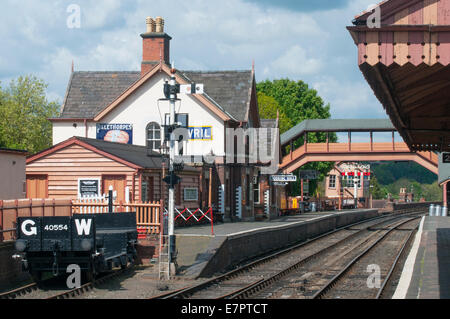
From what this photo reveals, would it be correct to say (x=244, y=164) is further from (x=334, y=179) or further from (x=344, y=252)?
(x=334, y=179)

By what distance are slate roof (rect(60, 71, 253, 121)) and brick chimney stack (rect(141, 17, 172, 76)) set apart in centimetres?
149

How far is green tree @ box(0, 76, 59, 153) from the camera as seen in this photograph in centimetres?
5784

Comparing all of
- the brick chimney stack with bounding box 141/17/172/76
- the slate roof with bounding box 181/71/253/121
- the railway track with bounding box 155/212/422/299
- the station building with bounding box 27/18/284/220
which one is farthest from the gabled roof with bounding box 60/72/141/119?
the railway track with bounding box 155/212/422/299

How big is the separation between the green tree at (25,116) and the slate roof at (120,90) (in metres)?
19.5

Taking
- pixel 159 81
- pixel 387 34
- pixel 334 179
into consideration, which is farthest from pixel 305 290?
pixel 334 179

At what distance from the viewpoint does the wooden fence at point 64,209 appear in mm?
17469

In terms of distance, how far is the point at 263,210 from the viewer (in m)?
42.5

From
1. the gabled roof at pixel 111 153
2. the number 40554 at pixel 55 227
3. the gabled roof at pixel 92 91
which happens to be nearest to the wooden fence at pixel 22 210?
the number 40554 at pixel 55 227

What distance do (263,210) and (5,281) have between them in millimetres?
27219

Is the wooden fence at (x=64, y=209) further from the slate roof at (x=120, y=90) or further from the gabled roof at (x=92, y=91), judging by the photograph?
the gabled roof at (x=92, y=91)

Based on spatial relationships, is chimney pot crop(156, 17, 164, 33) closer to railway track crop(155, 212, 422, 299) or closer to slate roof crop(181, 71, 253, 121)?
slate roof crop(181, 71, 253, 121)

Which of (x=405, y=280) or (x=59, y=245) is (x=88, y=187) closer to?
(x=59, y=245)

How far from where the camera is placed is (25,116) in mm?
59938

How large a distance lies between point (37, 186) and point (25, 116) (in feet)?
114
